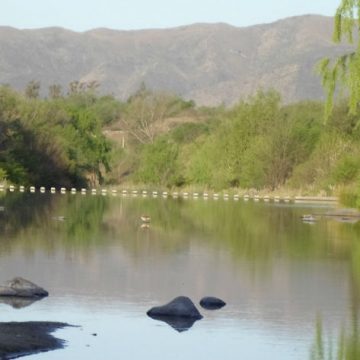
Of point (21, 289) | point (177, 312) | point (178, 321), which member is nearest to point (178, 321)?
point (178, 321)

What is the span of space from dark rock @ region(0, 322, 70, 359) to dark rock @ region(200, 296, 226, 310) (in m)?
3.46

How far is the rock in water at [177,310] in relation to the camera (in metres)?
19.2

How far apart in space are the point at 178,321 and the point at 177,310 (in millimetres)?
409

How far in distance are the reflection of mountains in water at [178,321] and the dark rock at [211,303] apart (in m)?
1.49

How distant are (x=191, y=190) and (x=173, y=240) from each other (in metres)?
42.6

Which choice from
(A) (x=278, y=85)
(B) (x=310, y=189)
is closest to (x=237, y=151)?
(B) (x=310, y=189)

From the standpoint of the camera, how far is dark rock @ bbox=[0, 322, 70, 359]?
50.6 feet

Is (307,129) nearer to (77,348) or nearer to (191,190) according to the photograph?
(191,190)

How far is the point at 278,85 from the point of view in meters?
176

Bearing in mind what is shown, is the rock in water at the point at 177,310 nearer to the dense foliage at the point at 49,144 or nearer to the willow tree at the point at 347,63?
the willow tree at the point at 347,63

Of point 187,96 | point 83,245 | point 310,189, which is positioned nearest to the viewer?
point 83,245

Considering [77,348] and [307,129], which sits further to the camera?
[307,129]

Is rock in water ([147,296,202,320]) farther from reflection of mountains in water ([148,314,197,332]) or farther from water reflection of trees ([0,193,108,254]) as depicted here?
water reflection of trees ([0,193,108,254])

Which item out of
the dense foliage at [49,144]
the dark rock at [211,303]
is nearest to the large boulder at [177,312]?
the dark rock at [211,303]
